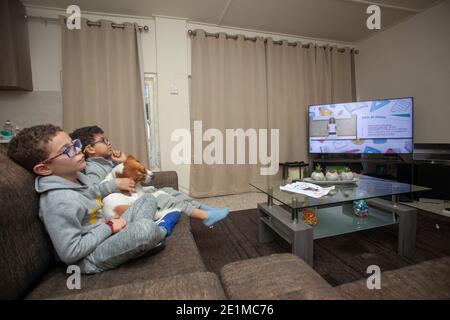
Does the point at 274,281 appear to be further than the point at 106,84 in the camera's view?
No

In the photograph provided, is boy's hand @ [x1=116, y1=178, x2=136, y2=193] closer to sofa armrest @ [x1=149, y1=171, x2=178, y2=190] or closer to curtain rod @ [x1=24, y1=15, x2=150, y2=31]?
sofa armrest @ [x1=149, y1=171, x2=178, y2=190]

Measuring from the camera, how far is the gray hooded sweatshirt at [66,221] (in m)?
Result: 0.75

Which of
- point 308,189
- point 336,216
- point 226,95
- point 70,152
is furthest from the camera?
point 226,95

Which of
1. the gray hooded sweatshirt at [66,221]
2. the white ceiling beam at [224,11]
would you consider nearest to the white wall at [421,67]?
the white ceiling beam at [224,11]

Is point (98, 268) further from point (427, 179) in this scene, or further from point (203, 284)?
point (427, 179)

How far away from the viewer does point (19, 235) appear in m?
0.68

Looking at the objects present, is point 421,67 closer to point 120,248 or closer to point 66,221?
point 120,248

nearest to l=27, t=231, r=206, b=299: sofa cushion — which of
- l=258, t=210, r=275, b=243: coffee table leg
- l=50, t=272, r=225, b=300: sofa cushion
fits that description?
l=50, t=272, r=225, b=300: sofa cushion

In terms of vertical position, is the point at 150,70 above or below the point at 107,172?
above

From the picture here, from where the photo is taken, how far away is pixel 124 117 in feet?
9.00

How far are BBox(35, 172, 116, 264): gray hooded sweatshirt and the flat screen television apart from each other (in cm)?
307

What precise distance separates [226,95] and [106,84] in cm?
153

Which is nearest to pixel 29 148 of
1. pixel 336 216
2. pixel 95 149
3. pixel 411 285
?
pixel 95 149

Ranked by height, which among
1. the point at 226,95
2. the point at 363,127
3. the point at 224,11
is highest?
the point at 224,11
